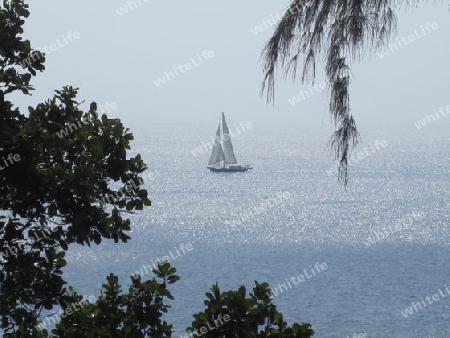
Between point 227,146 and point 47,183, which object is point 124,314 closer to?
point 47,183

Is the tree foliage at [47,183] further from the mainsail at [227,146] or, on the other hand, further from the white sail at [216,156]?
the white sail at [216,156]

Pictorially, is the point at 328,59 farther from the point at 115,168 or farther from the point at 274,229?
the point at 274,229

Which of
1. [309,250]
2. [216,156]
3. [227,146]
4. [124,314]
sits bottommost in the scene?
[124,314]

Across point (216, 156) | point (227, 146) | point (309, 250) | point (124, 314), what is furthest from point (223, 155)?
point (124, 314)

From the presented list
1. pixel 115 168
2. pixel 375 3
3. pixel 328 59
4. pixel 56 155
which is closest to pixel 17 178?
pixel 56 155

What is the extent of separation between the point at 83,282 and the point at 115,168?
55.8 metres

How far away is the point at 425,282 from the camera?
6519 centimetres

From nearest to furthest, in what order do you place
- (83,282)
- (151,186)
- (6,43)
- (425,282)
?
(6,43) → (83,282) → (425,282) → (151,186)

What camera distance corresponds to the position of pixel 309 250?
76688 mm

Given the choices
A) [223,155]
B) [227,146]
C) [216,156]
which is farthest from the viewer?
[216,156]

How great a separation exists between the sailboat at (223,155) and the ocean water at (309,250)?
621 cm

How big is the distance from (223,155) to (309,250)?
6529 cm

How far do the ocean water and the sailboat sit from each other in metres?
6.21

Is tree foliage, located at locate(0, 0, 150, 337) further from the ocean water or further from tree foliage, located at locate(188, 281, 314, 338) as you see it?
the ocean water
